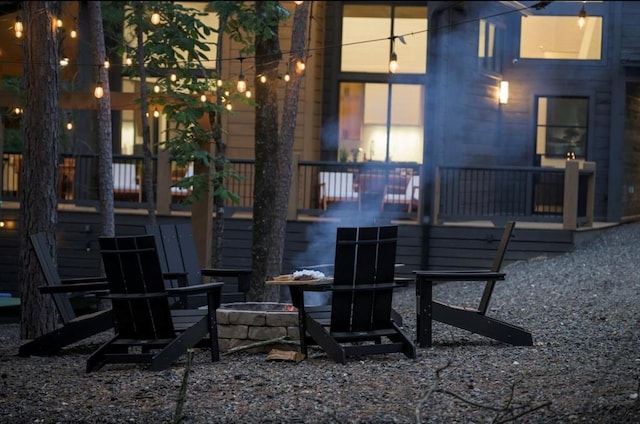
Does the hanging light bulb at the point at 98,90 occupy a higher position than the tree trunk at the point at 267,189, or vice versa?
the hanging light bulb at the point at 98,90

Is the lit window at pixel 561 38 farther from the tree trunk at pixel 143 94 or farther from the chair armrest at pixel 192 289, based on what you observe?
the chair armrest at pixel 192 289

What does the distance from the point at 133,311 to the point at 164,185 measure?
919cm

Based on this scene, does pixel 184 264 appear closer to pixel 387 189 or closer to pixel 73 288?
pixel 73 288

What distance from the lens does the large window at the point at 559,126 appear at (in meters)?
19.1

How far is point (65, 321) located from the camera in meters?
9.20

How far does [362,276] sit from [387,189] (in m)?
9.04

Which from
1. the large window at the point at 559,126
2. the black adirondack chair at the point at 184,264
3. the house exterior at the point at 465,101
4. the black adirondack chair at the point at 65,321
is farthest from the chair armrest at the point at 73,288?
the large window at the point at 559,126

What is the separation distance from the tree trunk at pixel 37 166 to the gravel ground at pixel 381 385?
1.24m

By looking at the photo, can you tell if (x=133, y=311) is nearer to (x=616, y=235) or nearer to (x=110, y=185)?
(x=110, y=185)

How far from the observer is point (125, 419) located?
632 centimetres

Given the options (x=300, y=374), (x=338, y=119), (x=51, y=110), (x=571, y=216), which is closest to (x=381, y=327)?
(x=300, y=374)

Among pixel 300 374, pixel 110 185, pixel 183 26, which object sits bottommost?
pixel 300 374

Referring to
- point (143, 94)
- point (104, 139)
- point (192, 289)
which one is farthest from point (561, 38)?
point (192, 289)

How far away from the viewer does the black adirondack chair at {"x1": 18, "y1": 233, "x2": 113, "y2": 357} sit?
8.79m
